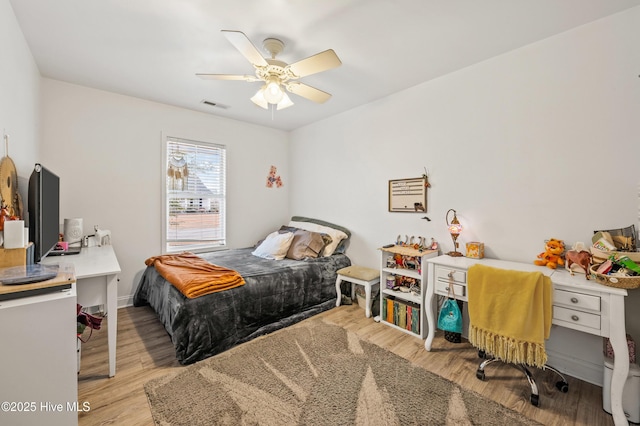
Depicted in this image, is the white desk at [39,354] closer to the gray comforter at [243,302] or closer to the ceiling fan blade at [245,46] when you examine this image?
the gray comforter at [243,302]

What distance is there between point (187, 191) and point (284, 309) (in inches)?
84.7

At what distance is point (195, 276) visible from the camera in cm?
233

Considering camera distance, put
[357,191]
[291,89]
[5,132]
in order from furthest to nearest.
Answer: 1. [357,191]
2. [291,89]
3. [5,132]

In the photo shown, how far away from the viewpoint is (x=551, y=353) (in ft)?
6.82

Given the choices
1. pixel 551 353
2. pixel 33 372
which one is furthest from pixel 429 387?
pixel 33 372

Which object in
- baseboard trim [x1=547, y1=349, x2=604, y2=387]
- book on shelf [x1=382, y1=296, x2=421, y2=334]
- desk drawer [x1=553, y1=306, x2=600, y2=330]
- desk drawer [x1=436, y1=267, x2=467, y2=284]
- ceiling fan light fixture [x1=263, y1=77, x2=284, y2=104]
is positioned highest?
ceiling fan light fixture [x1=263, y1=77, x2=284, y2=104]

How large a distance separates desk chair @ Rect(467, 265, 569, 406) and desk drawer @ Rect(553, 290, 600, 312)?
9cm

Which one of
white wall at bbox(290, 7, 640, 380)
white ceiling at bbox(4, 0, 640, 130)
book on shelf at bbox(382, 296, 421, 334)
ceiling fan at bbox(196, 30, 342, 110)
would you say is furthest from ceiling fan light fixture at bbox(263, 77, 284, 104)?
book on shelf at bbox(382, 296, 421, 334)

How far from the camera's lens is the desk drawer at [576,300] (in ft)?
5.11

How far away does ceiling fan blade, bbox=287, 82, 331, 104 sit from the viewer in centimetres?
226

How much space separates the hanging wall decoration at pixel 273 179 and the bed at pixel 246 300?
1.17 m

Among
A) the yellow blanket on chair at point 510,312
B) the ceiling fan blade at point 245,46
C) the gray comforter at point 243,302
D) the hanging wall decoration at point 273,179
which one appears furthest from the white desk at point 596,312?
the hanging wall decoration at point 273,179

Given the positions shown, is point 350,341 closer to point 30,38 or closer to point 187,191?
point 187,191

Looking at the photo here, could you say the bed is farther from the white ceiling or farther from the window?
the white ceiling
